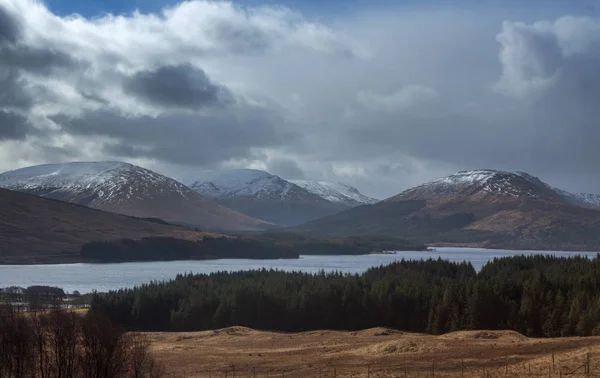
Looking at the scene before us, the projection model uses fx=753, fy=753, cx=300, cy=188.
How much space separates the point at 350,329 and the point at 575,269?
28563 millimetres

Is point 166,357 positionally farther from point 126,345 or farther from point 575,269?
point 575,269

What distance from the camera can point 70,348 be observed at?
152ft

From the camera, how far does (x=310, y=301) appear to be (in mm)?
97688

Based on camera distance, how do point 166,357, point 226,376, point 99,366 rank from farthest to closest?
point 166,357 → point 226,376 → point 99,366

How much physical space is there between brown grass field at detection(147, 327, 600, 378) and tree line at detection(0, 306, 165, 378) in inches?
314

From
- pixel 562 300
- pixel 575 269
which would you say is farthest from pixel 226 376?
pixel 575 269

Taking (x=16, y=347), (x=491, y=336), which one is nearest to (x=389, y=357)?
(x=491, y=336)

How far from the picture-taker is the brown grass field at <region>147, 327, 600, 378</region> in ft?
143

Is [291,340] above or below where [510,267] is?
below

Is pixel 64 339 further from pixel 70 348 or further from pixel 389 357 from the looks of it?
pixel 389 357

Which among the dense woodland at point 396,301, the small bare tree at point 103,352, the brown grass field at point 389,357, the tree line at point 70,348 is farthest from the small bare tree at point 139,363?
the dense woodland at point 396,301

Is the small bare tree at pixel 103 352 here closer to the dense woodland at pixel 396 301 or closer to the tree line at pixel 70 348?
the tree line at pixel 70 348

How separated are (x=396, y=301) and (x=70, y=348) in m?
53.9

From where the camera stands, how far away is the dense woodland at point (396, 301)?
259ft
